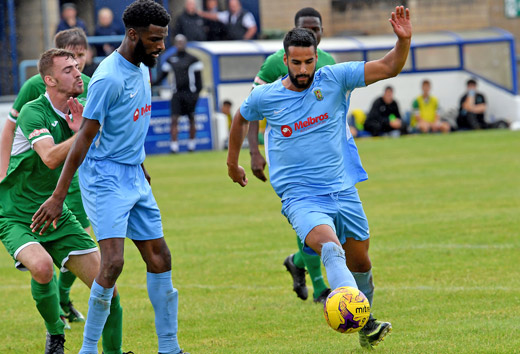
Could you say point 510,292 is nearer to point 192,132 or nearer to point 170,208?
point 170,208

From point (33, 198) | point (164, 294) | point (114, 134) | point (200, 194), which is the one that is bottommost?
point (200, 194)

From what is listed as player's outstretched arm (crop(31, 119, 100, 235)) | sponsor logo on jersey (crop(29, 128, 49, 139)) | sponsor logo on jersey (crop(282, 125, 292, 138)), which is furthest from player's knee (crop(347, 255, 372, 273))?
sponsor logo on jersey (crop(29, 128, 49, 139))

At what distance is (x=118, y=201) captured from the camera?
5.86 meters

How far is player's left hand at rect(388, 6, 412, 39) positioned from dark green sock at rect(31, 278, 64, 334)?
288 centimetres

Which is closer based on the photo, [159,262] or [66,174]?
[66,174]

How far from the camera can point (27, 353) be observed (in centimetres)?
695

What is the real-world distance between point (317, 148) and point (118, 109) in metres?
1.32

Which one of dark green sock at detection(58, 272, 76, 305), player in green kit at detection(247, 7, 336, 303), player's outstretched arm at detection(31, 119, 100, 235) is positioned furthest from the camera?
player in green kit at detection(247, 7, 336, 303)

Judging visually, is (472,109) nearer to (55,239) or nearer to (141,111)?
(55,239)

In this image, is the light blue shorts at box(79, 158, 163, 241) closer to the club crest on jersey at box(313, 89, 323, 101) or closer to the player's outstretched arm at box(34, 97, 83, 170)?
the player's outstretched arm at box(34, 97, 83, 170)

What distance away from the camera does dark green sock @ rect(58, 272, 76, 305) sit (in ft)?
25.9

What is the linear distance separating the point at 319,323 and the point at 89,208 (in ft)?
7.32

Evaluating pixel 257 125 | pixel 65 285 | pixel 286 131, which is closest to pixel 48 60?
pixel 286 131

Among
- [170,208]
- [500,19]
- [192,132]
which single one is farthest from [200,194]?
[500,19]
